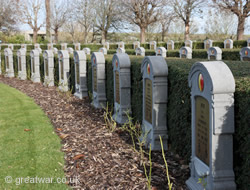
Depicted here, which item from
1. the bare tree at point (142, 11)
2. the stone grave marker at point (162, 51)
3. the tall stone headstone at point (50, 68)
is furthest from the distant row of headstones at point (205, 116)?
the bare tree at point (142, 11)

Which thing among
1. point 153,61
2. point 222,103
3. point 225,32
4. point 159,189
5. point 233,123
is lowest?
point 159,189

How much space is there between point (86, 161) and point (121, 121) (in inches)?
90.7

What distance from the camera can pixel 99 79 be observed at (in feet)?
28.2

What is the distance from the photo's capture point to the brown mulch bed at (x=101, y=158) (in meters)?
4.11

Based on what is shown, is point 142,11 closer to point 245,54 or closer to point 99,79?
point 245,54

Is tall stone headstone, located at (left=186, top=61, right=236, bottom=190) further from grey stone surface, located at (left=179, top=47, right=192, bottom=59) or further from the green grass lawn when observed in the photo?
grey stone surface, located at (left=179, top=47, right=192, bottom=59)

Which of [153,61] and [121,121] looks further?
[121,121]

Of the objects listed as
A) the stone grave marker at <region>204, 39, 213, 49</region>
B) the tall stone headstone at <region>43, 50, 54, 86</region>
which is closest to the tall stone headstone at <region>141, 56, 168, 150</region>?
the tall stone headstone at <region>43, 50, 54, 86</region>

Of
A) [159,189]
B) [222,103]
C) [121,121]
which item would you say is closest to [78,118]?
[121,121]

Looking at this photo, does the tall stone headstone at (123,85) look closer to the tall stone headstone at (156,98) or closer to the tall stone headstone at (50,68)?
the tall stone headstone at (156,98)

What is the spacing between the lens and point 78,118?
24.7 ft

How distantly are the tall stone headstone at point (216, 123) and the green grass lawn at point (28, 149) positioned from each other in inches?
68.7

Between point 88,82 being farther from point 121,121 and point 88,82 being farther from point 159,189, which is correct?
point 159,189

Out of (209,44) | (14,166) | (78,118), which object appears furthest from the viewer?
(209,44)
